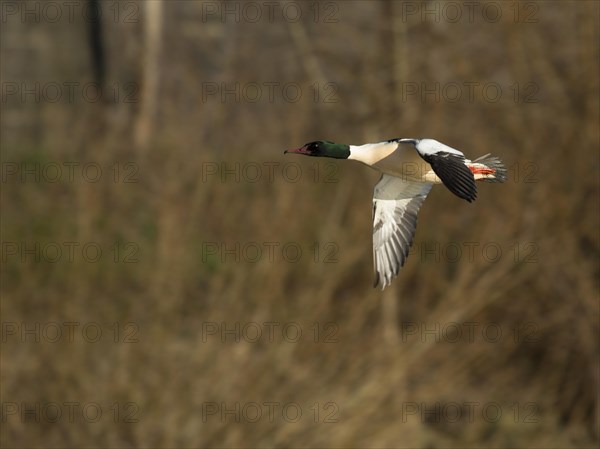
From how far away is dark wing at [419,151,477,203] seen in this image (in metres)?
1.98

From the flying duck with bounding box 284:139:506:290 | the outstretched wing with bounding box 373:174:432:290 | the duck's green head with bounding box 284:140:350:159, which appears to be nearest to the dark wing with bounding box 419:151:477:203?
the flying duck with bounding box 284:139:506:290

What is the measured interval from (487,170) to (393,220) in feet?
1.60

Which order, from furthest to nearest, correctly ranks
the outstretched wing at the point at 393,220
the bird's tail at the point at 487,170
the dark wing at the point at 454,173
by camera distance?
1. the outstretched wing at the point at 393,220
2. the bird's tail at the point at 487,170
3. the dark wing at the point at 454,173

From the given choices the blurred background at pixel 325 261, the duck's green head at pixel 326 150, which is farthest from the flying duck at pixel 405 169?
the blurred background at pixel 325 261

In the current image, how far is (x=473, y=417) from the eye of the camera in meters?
9.65

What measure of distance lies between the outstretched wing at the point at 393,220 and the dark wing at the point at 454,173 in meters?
0.35

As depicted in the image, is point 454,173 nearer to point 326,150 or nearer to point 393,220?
point 326,150

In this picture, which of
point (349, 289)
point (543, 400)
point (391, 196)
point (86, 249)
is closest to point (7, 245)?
point (86, 249)

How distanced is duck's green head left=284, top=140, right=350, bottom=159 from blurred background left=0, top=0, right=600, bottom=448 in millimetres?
5725

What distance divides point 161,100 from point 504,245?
5.19m

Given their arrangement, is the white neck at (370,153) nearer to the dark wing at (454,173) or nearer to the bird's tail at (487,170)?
the dark wing at (454,173)

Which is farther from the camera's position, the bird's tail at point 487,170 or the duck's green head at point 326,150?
the bird's tail at point 487,170

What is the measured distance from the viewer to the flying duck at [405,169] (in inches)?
82.6

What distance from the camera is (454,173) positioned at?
2092mm
